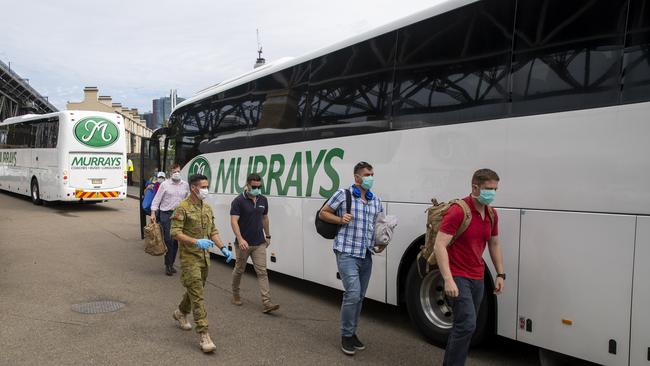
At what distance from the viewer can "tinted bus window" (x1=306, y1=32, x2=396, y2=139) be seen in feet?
18.4

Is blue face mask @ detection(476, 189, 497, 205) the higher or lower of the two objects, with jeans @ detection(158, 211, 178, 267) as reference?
higher

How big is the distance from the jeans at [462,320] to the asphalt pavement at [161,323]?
2.86 ft

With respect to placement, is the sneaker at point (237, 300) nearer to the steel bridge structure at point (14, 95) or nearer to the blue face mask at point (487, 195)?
the blue face mask at point (487, 195)

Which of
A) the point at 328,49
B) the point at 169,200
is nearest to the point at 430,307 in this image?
the point at 328,49

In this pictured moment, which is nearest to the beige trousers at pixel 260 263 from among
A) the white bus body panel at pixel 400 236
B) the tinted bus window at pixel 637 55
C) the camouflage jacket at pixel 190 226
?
the camouflage jacket at pixel 190 226

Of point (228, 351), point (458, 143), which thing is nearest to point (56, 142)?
point (228, 351)

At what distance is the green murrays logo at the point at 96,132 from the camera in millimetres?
17359

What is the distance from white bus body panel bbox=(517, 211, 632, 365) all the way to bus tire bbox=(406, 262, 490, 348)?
2.77ft

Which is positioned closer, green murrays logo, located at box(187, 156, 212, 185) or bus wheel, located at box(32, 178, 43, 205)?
green murrays logo, located at box(187, 156, 212, 185)

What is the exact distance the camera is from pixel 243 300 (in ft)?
22.3

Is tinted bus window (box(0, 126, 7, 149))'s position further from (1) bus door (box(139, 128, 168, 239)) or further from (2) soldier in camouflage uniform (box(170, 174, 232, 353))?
(2) soldier in camouflage uniform (box(170, 174, 232, 353))

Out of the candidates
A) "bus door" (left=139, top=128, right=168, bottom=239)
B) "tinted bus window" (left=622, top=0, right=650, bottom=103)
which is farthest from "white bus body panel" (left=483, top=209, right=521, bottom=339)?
"bus door" (left=139, top=128, right=168, bottom=239)

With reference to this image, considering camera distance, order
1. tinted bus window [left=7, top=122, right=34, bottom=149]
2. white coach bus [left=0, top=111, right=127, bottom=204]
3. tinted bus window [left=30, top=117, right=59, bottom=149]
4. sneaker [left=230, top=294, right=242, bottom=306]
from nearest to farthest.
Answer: sneaker [left=230, top=294, right=242, bottom=306] → white coach bus [left=0, top=111, right=127, bottom=204] → tinted bus window [left=30, top=117, right=59, bottom=149] → tinted bus window [left=7, top=122, right=34, bottom=149]

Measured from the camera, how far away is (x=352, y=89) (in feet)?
20.0
